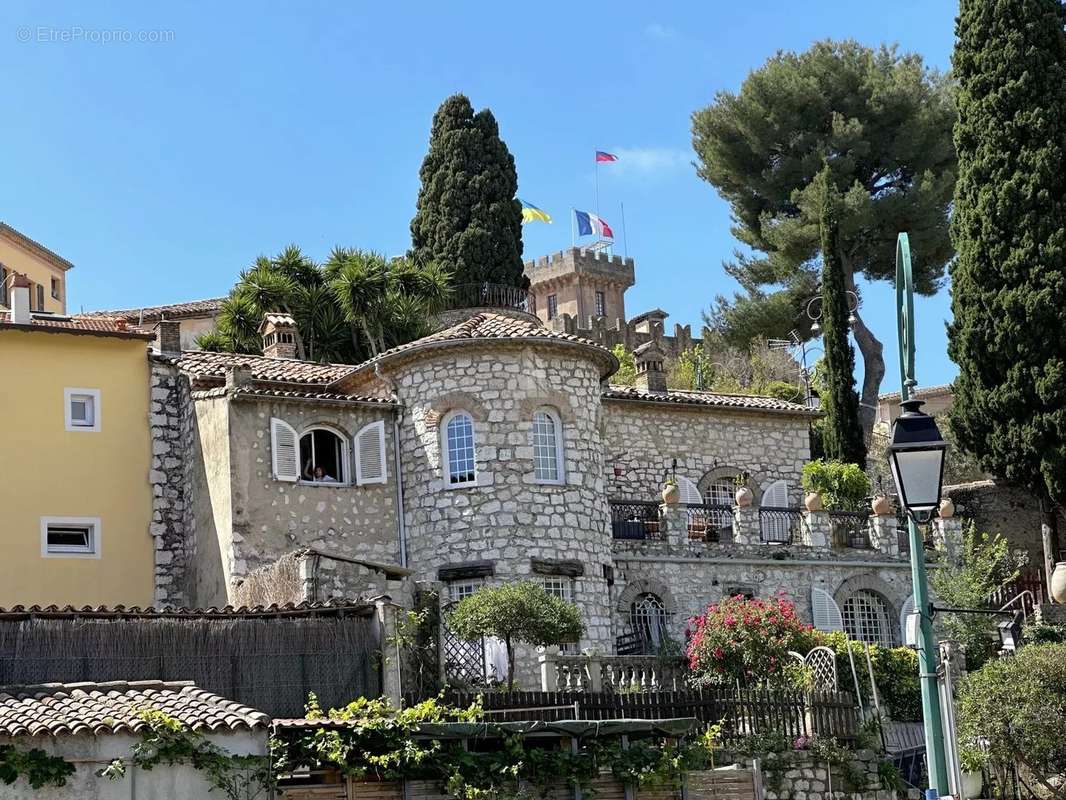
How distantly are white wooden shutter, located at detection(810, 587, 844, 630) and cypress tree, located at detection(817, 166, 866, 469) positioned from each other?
7259mm

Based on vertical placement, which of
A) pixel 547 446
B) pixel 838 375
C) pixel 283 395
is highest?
pixel 838 375

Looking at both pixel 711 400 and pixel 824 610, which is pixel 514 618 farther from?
pixel 711 400

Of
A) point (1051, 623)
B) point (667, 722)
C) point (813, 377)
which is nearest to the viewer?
point (667, 722)

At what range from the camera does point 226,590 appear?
2995cm

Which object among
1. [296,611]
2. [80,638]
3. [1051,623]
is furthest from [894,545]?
[80,638]

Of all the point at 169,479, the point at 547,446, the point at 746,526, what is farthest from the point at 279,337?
the point at 746,526

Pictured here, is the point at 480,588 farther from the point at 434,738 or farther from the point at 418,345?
the point at 434,738

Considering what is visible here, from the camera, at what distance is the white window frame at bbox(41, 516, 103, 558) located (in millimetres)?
30844

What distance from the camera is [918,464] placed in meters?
13.1

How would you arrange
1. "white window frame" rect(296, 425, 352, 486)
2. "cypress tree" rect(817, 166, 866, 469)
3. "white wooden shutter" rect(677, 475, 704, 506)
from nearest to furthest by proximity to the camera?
"white window frame" rect(296, 425, 352, 486)
"white wooden shutter" rect(677, 475, 704, 506)
"cypress tree" rect(817, 166, 866, 469)

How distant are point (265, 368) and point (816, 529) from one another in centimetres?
1199

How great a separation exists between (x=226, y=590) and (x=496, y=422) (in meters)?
5.65

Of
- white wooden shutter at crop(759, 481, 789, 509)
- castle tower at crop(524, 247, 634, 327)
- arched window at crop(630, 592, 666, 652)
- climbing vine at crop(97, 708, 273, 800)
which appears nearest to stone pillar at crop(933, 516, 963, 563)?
white wooden shutter at crop(759, 481, 789, 509)

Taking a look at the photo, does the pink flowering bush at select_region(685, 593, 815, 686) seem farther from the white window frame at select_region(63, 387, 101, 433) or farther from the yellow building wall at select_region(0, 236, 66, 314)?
the yellow building wall at select_region(0, 236, 66, 314)
